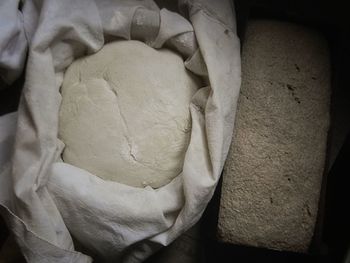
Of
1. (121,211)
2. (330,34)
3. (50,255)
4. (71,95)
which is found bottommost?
(50,255)

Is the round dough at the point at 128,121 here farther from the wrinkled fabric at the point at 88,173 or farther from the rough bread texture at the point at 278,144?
the rough bread texture at the point at 278,144

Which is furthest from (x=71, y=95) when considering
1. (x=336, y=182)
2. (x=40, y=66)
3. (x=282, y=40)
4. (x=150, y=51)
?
(x=336, y=182)

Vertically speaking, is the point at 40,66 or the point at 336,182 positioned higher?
the point at 40,66

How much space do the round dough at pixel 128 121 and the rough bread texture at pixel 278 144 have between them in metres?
0.18

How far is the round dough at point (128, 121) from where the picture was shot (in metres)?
0.93

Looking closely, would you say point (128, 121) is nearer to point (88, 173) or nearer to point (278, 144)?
point (88, 173)

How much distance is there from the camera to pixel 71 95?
973mm

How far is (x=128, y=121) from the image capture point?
932 mm

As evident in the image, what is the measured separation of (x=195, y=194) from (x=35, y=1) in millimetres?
697

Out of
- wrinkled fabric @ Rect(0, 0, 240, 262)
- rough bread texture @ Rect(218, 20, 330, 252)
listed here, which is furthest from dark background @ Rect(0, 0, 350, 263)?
wrinkled fabric @ Rect(0, 0, 240, 262)

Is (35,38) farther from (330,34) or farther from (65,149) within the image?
(330,34)

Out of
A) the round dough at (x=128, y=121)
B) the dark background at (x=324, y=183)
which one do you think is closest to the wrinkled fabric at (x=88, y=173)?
the round dough at (x=128, y=121)

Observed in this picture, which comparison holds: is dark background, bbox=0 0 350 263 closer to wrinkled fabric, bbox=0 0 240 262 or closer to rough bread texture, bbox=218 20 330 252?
rough bread texture, bbox=218 20 330 252

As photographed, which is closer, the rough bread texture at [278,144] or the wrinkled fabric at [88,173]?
the wrinkled fabric at [88,173]
